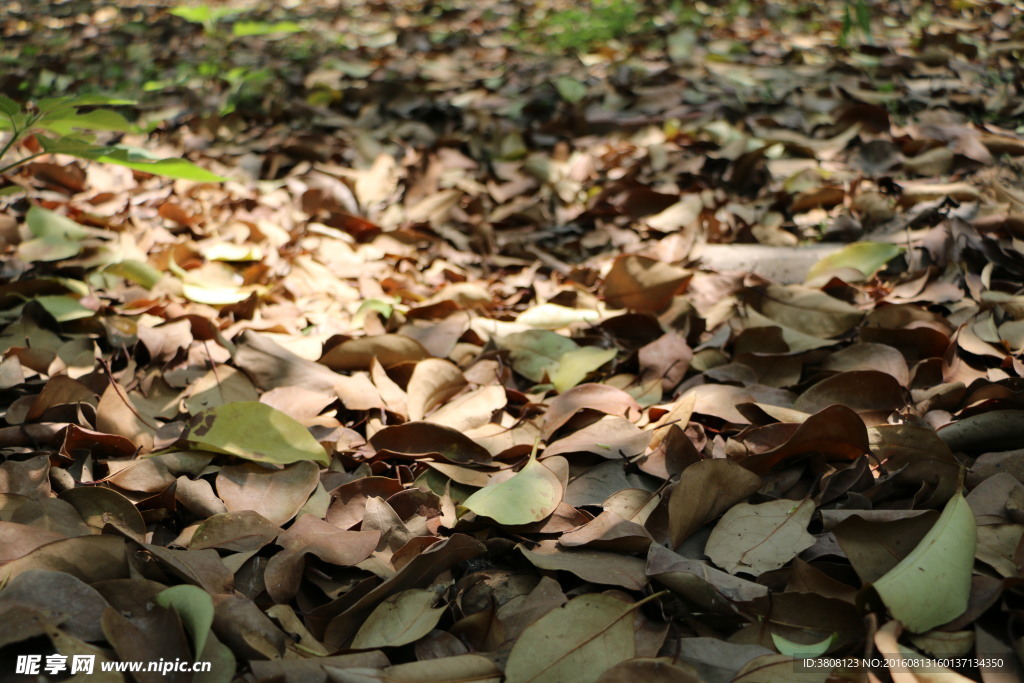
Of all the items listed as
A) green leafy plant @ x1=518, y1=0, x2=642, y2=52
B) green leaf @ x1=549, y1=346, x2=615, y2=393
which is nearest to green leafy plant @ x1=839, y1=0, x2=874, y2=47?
green leafy plant @ x1=518, y1=0, x2=642, y2=52

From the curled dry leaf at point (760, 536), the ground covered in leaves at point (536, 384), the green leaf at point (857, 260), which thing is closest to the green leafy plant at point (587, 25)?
the ground covered in leaves at point (536, 384)

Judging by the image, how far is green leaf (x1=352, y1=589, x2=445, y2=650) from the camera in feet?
2.93

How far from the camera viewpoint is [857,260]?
5.29ft

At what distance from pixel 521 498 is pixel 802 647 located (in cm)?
37

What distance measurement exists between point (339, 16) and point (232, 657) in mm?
3679

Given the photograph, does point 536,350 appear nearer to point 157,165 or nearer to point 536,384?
point 536,384

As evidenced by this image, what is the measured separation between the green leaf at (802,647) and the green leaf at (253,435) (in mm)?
633

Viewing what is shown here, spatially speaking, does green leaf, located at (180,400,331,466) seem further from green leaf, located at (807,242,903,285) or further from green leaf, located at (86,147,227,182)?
green leaf, located at (807,242,903,285)

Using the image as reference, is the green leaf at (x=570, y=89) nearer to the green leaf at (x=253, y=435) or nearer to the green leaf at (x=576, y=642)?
the green leaf at (x=253, y=435)

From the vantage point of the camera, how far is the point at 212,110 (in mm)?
2676

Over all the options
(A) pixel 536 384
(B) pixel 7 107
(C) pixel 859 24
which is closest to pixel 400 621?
(A) pixel 536 384

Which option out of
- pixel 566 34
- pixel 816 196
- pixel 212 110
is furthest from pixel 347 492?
pixel 566 34

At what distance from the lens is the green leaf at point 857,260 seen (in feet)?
5.21

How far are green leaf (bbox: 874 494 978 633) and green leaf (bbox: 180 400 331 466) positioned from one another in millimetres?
736
